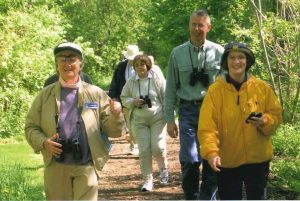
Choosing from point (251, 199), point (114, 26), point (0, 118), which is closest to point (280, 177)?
point (251, 199)

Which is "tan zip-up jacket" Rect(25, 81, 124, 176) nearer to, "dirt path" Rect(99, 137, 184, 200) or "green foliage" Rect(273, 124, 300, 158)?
"dirt path" Rect(99, 137, 184, 200)

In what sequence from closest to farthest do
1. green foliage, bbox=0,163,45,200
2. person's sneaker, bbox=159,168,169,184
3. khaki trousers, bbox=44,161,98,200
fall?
1. khaki trousers, bbox=44,161,98,200
2. green foliage, bbox=0,163,45,200
3. person's sneaker, bbox=159,168,169,184

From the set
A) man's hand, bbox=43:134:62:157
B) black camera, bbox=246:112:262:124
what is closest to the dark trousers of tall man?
black camera, bbox=246:112:262:124

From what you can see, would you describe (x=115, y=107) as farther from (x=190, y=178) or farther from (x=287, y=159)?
(x=287, y=159)

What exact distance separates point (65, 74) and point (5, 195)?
2183 millimetres

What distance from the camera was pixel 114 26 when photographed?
155 ft

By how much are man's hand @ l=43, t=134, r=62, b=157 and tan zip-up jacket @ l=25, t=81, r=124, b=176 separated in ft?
0.28

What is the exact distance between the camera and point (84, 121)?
4824mm

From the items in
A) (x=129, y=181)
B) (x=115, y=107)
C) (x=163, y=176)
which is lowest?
(x=129, y=181)

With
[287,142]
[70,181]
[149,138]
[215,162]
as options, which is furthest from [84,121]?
[287,142]

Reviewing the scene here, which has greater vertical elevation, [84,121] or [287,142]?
[84,121]

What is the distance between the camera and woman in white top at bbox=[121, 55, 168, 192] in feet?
27.6

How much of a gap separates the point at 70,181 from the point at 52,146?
0.41 m

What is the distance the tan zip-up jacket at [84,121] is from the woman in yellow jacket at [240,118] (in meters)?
0.72
